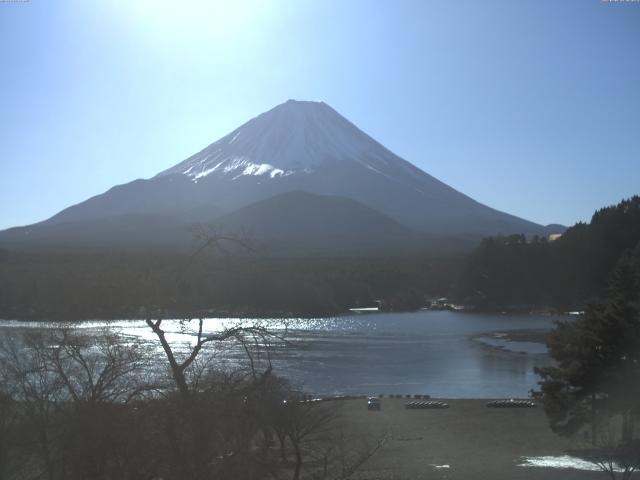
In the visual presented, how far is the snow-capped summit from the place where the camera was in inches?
3885

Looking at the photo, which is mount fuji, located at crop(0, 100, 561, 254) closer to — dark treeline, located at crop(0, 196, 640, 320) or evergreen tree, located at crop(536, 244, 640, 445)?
dark treeline, located at crop(0, 196, 640, 320)

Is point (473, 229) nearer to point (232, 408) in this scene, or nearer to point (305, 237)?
point (305, 237)

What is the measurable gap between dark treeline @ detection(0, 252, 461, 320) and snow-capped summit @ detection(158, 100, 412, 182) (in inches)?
1482

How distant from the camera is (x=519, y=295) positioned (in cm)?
5406

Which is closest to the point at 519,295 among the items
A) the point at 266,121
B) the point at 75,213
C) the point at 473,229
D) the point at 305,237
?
the point at 305,237

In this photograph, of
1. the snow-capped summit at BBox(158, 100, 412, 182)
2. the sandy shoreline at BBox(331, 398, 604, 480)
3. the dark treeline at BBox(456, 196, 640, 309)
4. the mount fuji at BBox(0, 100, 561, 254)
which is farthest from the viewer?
the snow-capped summit at BBox(158, 100, 412, 182)

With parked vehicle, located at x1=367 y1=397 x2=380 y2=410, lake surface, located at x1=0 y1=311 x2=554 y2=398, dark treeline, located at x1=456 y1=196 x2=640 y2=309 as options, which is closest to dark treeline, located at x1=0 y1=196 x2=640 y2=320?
dark treeline, located at x1=456 y1=196 x2=640 y2=309

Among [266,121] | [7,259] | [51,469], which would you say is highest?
[266,121]

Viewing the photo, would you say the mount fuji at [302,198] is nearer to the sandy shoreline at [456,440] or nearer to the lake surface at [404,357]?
the lake surface at [404,357]

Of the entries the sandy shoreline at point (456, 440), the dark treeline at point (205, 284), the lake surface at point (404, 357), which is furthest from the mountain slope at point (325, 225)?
the sandy shoreline at point (456, 440)

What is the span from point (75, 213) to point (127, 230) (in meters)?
26.4

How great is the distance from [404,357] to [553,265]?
2906 cm

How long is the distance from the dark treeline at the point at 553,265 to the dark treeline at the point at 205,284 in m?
4.44

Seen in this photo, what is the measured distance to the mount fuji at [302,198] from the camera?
70562 millimetres
